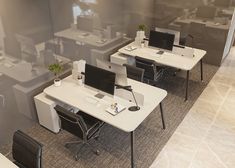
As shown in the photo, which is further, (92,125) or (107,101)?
(107,101)

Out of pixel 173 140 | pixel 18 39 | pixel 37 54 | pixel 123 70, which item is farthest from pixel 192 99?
pixel 18 39

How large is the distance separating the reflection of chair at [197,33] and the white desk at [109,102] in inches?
125

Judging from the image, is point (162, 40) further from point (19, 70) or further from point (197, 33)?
point (19, 70)

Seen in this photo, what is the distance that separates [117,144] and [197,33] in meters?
4.03

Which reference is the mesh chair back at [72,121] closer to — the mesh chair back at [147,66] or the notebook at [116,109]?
the notebook at [116,109]

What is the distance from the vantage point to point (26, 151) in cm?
245

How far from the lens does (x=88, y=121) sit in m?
3.44

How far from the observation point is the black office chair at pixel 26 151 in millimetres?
2336

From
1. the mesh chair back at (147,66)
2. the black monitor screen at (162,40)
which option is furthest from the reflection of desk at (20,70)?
the black monitor screen at (162,40)

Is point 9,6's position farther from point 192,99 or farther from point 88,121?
point 192,99

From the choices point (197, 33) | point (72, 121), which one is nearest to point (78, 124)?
point (72, 121)

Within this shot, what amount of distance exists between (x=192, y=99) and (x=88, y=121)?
2.47 meters

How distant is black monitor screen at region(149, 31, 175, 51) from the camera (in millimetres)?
4840

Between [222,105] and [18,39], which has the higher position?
[18,39]
